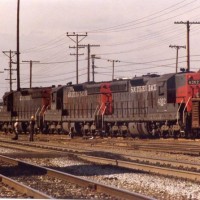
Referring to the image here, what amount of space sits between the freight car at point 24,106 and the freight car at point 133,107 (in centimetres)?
232

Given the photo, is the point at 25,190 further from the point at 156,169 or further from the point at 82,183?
the point at 156,169

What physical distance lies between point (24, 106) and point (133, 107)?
16852 mm

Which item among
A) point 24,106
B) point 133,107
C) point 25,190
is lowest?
point 25,190

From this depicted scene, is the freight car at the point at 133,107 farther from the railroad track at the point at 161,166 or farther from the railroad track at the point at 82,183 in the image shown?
the railroad track at the point at 82,183

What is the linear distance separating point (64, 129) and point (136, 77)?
9284 mm

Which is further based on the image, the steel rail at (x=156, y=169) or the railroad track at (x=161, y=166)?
the railroad track at (x=161, y=166)

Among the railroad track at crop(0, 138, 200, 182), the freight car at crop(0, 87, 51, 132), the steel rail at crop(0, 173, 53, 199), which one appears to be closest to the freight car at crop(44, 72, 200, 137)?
the freight car at crop(0, 87, 51, 132)

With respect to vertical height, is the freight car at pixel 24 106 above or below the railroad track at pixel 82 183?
above

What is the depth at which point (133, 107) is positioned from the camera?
32.7m

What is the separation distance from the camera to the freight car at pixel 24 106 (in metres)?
44.5

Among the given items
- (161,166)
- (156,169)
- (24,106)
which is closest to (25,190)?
(156,169)

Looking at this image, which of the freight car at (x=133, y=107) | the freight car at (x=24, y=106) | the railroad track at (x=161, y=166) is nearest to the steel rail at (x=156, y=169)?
the railroad track at (x=161, y=166)

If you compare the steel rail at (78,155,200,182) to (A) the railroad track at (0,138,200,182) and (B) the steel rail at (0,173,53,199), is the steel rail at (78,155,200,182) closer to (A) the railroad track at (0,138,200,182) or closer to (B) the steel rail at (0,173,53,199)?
(A) the railroad track at (0,138,200,182)

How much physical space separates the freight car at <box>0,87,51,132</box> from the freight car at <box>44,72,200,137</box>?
2.32m
